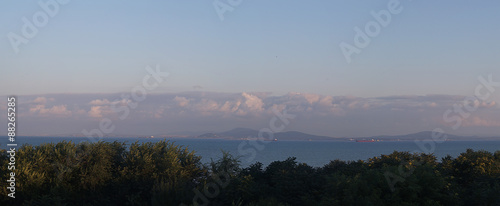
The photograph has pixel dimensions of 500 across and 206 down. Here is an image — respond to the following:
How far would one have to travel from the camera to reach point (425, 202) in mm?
17812

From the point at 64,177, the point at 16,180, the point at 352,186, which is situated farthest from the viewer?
the point at 64,177

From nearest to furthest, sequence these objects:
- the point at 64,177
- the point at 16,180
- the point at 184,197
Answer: the point at 184,197 → the point at 16,180 → the point at 64,177

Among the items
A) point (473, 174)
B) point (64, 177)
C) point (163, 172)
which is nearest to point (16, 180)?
point (64, 177)

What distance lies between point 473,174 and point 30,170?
24637mm

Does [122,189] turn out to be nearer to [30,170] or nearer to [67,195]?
[67,195]

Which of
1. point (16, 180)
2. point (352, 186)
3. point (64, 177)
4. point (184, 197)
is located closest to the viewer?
point (352, 186)

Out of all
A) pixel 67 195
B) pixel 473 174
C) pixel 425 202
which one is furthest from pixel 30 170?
pixel 473 174

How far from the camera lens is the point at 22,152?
25.9m

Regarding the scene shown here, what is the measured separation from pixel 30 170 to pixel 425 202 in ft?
62.9

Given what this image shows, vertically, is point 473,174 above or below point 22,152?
below

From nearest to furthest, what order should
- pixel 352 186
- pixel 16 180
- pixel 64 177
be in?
1. pixel 352 186
2. pixel 16 180
3. pixel 64 177

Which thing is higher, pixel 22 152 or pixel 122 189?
pixel 22 152

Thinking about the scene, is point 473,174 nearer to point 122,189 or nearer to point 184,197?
point 184,197

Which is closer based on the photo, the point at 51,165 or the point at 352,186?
the point at 352,186
